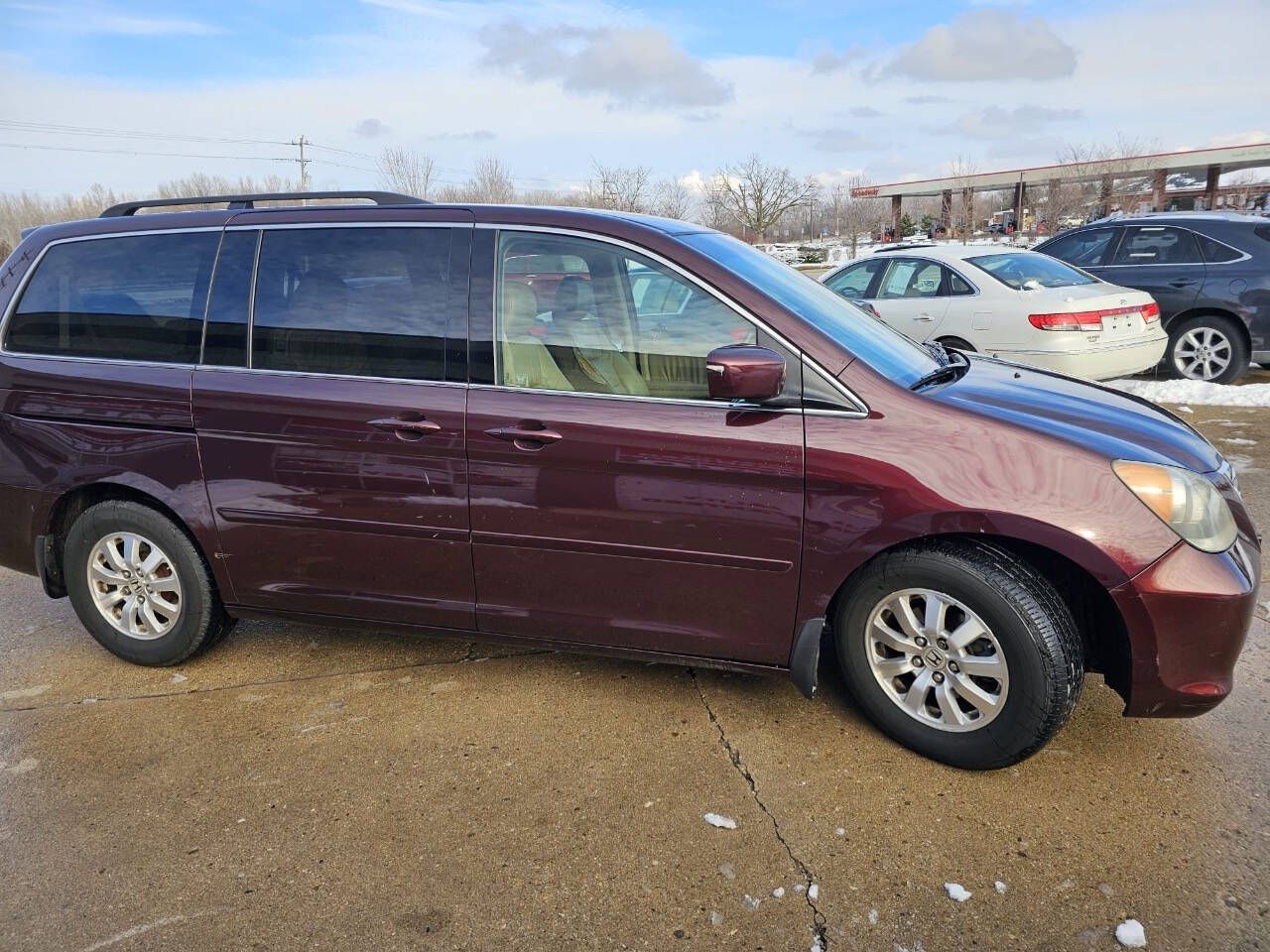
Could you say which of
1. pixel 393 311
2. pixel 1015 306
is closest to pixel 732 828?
pixel 393 311

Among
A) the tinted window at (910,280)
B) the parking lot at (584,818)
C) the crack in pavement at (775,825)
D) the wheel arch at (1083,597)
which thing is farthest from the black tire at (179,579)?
the tinted window at (910,280)

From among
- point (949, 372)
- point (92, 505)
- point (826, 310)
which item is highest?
point (826, 310)

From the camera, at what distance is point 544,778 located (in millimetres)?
3111

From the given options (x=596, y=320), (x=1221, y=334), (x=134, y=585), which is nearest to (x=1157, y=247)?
(x=1221, y=334)

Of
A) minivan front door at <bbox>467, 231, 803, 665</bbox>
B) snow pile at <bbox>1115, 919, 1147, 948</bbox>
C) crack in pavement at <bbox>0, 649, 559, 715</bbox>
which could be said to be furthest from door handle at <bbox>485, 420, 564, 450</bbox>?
snow pile at <bbox>1115, 919, 1147, 948</bbox>

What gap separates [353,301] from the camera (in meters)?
3.48

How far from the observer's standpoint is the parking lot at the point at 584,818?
2.46m

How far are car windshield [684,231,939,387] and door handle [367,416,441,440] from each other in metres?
1.13

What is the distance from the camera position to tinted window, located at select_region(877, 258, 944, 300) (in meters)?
8.69

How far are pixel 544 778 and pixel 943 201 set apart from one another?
41595 millimetres

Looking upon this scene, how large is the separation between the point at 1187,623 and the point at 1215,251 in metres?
8.02

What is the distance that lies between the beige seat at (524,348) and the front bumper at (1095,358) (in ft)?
18.7

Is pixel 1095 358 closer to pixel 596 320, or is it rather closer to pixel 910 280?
pixel 910 280

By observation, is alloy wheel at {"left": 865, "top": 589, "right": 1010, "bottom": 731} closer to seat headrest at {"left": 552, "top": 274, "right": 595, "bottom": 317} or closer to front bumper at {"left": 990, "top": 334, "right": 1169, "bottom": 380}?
seat headrest at {"left": 552, "top": 274, "right": 595, "bottom": 317}
